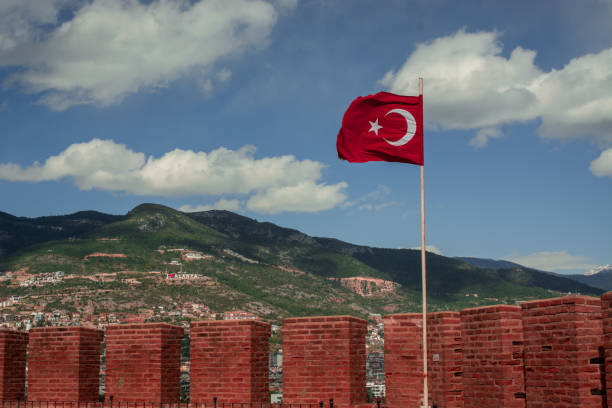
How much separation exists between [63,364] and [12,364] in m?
1.59

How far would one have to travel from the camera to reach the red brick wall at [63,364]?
40.9 feet

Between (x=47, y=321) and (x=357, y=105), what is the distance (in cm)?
10678

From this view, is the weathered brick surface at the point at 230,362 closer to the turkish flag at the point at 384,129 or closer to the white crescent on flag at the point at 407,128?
the turkish flag at the point at 384,129

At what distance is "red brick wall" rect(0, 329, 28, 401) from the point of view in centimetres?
1318

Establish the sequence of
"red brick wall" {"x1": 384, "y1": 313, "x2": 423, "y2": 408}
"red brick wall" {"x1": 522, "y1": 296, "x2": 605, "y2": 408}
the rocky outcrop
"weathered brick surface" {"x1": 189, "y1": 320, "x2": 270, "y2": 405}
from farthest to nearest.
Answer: the rocky outcrop
"weathered brick surface" {"x1": 189, "y1": 320, "x2": 270, "y2": 405}
"red brick wall" {"x1": 384, "y1": 313, "x2": 423, "y2": 408}
"red brick wall" {"x1": 522, "y1": 296, "x2": 605, "y2": 408}

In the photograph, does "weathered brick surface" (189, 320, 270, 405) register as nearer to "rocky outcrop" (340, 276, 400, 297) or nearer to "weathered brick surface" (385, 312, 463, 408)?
"weathered brick surface" (385, 312, 463, 408)

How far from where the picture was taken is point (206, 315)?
385 ft

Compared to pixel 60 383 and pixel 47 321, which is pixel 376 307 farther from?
pixel 60 383

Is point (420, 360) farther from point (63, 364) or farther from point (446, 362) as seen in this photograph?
point (63, 364)

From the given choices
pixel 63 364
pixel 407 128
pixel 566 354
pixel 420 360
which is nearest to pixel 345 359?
pixel 420 360

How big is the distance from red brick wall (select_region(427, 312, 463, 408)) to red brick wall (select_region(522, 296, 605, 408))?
1297mm

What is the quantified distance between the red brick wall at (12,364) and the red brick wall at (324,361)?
6122 millimetres

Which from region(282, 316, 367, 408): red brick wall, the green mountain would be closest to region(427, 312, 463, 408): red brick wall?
region(282, 316, 367, 408): red brick wall

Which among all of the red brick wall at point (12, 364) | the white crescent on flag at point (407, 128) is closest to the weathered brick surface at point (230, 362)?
the white crescent on flag at point (407, 128)
